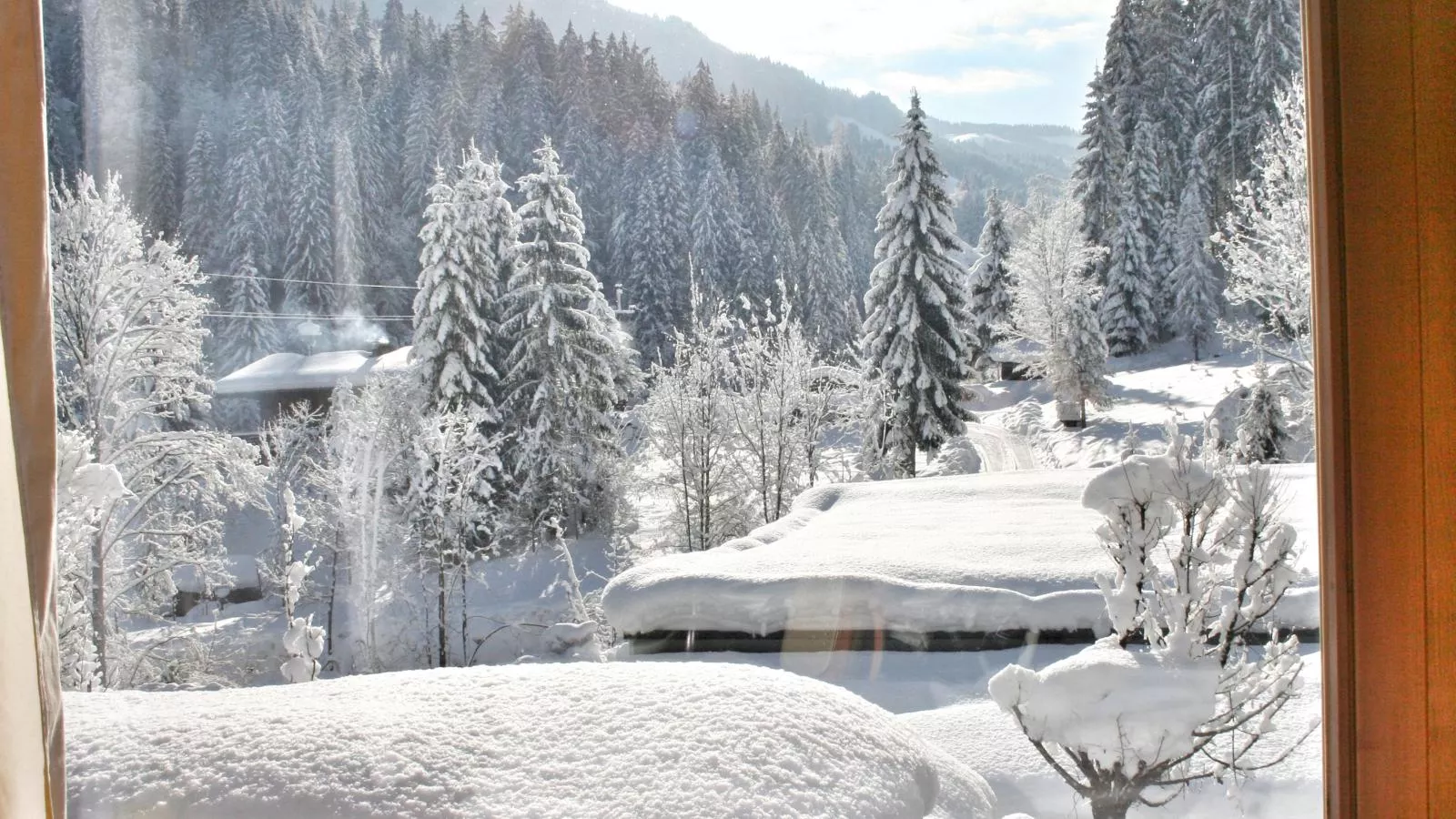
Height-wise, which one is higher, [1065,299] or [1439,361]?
[1065,299]

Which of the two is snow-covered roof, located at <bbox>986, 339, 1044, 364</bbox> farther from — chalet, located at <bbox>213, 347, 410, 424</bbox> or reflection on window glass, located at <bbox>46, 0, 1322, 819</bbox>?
chalet, located at <bbox>213, 347, 410, 424</bbox>

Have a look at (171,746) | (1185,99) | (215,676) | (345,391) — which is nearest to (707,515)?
(345,391)

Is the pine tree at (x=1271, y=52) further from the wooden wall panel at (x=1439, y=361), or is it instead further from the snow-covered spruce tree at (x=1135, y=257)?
the wooden wall panel at (x=1439, y=361)

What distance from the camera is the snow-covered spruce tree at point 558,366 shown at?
10.4ft

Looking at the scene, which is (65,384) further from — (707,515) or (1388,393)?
(1388,393)

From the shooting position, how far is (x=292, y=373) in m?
3.21

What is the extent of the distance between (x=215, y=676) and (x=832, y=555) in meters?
2.49

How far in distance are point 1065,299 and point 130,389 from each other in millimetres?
3188

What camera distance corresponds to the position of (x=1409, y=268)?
31.7 inches

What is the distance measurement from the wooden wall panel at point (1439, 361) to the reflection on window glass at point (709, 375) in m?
0.43

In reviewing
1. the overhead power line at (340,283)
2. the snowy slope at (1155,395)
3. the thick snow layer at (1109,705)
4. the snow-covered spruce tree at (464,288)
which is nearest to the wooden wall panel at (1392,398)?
the thick snow layer at (1109,705)

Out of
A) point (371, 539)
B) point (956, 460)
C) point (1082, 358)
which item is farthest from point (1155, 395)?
point (371, 539)

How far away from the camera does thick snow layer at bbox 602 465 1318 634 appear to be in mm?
1965

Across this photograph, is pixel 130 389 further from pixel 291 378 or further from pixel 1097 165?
pixel 1097 165
